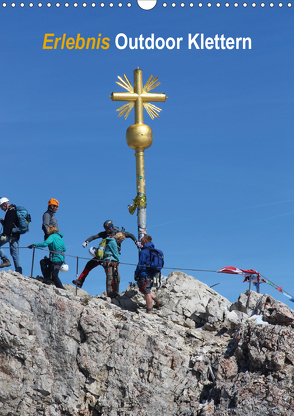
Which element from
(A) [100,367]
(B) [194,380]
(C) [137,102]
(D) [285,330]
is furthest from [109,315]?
(C) [137,102]

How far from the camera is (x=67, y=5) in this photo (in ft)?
60.1

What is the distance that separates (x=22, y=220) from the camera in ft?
65.7

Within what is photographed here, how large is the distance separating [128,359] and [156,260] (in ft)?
11.3

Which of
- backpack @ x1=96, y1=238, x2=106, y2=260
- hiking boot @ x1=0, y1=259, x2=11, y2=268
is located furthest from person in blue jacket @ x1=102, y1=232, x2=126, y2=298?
hiking boot @ x1=0, y1=259, x2=11, y2=268

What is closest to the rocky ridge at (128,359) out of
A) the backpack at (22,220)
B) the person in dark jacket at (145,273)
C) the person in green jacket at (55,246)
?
the person in dark jacket at (145,273)

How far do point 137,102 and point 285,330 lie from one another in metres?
11.6

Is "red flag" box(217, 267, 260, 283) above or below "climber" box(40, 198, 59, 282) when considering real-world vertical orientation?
below

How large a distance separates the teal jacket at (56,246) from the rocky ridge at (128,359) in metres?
1.05

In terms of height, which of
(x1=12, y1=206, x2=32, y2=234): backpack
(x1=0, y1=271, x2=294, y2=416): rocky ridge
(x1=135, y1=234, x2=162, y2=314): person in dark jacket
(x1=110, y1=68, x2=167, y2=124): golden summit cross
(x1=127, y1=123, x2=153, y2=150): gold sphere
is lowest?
(x1=0, y1=271, x2=294, y2=416): rocky ridge

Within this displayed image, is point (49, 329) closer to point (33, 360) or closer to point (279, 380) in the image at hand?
point (33, 360)

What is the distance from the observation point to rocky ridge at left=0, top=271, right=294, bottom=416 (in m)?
15.9

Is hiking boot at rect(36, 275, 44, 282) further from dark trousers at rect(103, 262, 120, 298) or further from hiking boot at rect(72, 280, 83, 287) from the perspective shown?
dark trousers at rect(103, 262, 120, 298)

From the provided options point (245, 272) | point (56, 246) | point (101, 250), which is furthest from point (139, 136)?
point (245, 272)

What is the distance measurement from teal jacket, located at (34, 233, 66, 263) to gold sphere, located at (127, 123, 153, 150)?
595cm
